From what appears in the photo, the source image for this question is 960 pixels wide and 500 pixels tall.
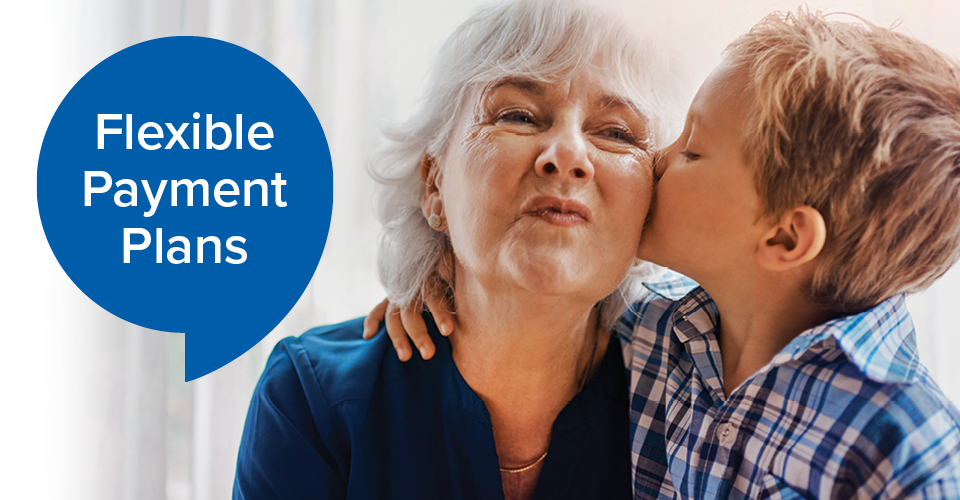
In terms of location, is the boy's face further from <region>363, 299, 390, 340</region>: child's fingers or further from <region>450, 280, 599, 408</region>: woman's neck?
<region>363, 299, 390, 340</region>: child's fingers

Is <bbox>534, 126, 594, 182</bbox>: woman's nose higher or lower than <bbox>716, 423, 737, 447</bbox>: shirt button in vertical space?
higher

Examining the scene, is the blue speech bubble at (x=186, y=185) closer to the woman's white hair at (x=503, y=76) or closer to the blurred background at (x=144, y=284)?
the blurred background at (x=144, y=284)

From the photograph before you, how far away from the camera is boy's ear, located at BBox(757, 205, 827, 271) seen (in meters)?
0.95

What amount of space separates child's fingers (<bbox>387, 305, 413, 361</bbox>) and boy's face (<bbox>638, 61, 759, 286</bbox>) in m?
0.56

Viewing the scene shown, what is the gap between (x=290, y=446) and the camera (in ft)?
3.79

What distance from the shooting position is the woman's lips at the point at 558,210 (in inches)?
39.6

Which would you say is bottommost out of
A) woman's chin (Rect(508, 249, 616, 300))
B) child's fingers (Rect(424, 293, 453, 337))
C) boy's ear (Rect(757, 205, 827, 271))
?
child's fingers (Rect(424, 293, 453, 337))

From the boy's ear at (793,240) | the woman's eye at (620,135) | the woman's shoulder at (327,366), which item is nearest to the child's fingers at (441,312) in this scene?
the woman's shoulder at (327,366)

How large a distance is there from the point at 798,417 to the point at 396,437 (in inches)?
28.6

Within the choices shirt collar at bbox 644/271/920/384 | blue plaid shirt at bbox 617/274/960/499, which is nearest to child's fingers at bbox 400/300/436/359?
blue plaid shirt at bbox 617/274/960/499

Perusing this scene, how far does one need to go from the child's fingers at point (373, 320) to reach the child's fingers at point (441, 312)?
0.15 metres

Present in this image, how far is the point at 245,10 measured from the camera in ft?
5.66

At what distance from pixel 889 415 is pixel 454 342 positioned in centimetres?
78

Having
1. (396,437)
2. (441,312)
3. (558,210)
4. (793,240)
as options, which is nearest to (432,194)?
(441,312)
